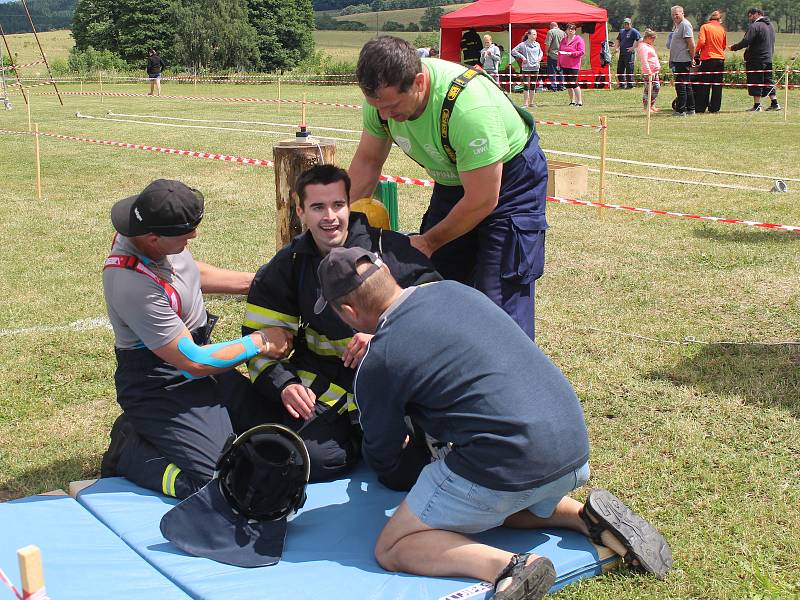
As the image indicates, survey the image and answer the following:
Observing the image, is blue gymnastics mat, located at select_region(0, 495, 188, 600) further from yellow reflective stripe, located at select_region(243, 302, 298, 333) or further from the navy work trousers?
the navy work trousers

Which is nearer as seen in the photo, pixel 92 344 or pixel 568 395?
pixel 568 395

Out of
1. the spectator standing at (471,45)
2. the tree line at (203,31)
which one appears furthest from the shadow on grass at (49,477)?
the tree line at (203,31)

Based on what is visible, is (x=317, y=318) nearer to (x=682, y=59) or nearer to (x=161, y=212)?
(x=161, y=212)

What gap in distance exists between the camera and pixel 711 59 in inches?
730

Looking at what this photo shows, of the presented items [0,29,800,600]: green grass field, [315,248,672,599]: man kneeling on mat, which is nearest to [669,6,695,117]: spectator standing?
[0,29,800,600]: green grass field

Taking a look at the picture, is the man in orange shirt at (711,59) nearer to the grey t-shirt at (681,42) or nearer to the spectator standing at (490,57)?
the grey t-shirt at (681,42)

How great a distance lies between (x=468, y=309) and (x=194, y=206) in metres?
1.27

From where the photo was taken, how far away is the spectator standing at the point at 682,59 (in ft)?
59.9

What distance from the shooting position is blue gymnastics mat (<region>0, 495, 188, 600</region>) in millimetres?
3111

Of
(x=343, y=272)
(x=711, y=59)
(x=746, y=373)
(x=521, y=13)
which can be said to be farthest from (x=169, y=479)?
(x=521, y=13)

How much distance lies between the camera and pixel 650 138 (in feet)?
51.7

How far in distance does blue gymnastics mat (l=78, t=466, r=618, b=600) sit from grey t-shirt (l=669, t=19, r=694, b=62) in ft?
54.3

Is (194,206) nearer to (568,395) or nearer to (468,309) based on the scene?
(468,309)

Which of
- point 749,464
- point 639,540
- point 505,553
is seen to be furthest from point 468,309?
point 749,464
